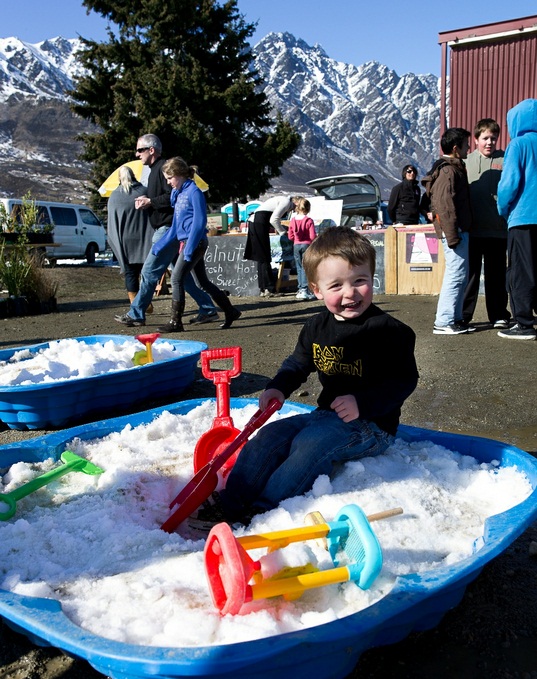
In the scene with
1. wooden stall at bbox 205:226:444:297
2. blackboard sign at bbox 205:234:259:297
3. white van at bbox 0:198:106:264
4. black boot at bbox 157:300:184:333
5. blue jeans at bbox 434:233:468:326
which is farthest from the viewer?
white van at bbox 0:198:106:264

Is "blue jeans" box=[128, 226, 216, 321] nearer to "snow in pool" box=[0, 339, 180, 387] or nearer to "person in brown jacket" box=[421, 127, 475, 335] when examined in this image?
"snow in pool" box=[0, 339, 180, 387]

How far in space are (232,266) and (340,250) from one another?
8.30 meters

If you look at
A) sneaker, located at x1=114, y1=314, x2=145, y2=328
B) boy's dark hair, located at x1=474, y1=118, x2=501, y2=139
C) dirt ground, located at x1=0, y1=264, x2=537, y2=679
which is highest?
boy's dark hair, located at x1=474, y1=118, x2=501, y2=139

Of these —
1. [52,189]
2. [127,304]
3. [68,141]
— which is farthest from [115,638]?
[68,141]

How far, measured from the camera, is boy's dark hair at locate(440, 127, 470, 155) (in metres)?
5.43

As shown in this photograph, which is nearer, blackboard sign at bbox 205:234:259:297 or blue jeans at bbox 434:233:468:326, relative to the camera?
blue jeans at bbox 434:233:468:326

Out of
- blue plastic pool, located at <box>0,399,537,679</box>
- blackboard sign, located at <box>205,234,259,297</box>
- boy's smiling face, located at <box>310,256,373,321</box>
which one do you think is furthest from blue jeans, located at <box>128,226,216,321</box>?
blue plastic pool, located at <box>0,399,537,679</box>

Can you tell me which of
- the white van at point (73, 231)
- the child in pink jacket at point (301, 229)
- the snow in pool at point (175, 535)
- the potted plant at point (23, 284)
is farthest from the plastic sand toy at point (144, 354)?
the white van at point (73, 231)

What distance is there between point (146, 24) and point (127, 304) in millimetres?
24848

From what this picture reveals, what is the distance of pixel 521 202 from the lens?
493 centimetres

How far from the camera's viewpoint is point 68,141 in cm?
14025

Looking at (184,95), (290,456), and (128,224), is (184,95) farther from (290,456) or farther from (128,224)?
(290,456)

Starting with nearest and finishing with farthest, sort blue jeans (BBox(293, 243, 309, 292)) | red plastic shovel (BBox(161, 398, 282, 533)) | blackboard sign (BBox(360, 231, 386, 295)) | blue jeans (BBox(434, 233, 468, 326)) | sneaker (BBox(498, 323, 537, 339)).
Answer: red plastic shovel (BBox(161, 398, 282, 533)) < sneaker (BBox(498, 323, 537, 339)) < blue jeans (BBox(434, 233, 468, 326)) < blackboard sign (BBox(360, 231, 386, 295)) < blue jeans (BBox(293, 243, 309, 292))

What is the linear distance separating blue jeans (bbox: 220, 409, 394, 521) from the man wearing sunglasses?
13.8 ft
